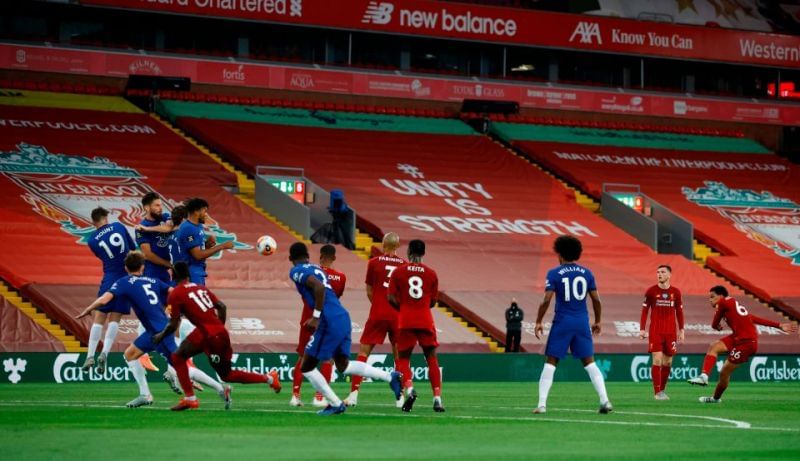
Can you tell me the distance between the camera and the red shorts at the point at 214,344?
55.3ft

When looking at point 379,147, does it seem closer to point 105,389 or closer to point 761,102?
point 761,102

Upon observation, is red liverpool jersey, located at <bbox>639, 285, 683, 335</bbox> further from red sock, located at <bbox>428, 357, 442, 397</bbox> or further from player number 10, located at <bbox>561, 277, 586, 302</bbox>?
red sock, located at <bbox>428, 357, 442, 397</bbox>

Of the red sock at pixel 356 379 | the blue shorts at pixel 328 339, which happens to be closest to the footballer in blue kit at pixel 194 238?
the red sock at pixel 356 379

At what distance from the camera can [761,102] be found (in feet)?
184

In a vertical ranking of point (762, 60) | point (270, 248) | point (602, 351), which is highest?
point (762, 60)

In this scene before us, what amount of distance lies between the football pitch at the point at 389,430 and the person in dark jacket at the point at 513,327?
13.6 m

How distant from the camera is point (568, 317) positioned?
17.7 metres

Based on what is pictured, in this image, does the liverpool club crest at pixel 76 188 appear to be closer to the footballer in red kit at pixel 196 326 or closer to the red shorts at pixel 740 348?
the red shorts at pixel 740 348

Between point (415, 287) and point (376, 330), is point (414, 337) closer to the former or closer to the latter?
point (415, 287)

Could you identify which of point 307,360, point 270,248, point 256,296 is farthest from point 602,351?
point 307,360

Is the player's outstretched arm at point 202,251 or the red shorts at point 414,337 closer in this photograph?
the red shorts at point 414,337

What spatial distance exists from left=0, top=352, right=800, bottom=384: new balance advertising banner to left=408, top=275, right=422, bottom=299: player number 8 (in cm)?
1250

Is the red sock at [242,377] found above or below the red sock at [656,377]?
above

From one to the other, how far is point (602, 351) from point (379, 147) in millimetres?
14273
